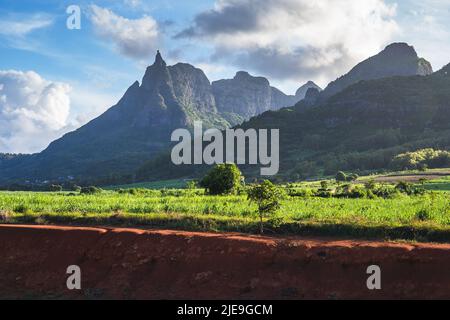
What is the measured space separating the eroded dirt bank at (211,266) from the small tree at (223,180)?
A: 29393 millimetres

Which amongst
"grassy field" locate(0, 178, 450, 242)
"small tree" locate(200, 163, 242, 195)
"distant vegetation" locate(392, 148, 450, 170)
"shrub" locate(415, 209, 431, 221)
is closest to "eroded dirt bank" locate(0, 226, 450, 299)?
"grassy field" locate(0, 178, 450, 242)

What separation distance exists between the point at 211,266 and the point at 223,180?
107 feet

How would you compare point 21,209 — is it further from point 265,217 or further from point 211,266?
point 211,266

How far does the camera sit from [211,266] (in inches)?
809

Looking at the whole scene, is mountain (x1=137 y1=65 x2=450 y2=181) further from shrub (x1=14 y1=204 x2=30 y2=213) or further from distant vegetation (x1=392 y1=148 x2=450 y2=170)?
shrub (x1=14 y1=204 x2=30 y2=213)

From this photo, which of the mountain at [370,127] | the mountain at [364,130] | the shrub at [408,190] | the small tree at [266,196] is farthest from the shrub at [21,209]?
the mountain at [364,130]

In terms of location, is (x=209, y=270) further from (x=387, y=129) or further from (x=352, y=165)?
(x=387, y=129)

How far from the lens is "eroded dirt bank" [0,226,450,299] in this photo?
18.2 meters

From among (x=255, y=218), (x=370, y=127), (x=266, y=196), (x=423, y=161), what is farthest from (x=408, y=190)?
(x=370, y=127)

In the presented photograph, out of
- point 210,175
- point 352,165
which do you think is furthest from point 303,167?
point 210,175

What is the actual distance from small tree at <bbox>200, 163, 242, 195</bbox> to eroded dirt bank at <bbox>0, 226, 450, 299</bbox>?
2939 cm
